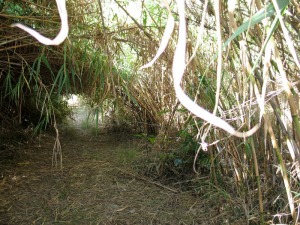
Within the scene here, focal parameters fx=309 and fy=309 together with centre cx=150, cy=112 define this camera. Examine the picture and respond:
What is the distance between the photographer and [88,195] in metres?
1.87

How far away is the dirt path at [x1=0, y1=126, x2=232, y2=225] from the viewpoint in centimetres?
163

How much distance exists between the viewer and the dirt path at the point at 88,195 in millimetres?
1626

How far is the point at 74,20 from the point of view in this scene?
1.91 m

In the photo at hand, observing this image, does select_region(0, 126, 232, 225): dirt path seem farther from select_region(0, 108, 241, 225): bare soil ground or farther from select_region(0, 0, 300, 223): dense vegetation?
select_region(0, 0, 300, 223): dense vegetation

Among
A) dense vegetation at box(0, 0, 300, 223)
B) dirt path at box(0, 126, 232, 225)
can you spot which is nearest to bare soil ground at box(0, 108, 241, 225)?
dirt path at box(0, 126, 232, 225)

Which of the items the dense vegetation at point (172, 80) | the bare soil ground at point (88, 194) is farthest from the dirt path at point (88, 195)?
the dense vegetation at point (172, 80)

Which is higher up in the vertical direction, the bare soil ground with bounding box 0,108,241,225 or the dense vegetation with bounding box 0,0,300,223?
the dense vegetation with bounding box 0,0,300,223

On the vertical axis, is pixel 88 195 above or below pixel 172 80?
below

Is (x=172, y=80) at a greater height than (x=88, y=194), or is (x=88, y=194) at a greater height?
(x=172, y=80)

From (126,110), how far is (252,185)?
1.54 meters

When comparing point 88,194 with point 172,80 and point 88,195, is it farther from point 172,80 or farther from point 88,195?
point 172,80

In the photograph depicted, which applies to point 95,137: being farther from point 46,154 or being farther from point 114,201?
point 114,201

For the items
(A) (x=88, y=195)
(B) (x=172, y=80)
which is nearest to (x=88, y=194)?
(A) (x=88, y=195)

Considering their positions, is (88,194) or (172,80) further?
(172,80)
